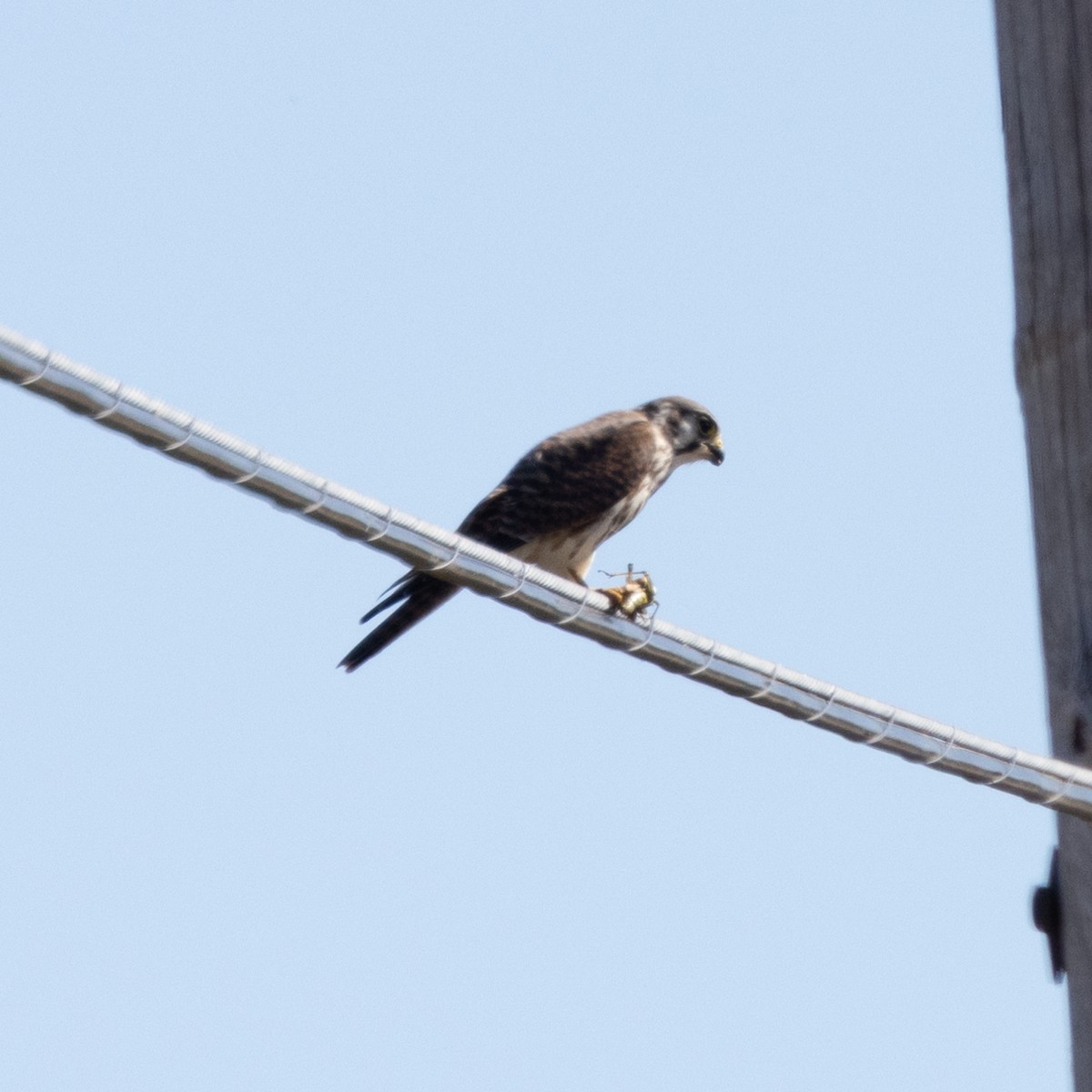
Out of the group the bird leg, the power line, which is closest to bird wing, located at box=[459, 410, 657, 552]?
the bird leg

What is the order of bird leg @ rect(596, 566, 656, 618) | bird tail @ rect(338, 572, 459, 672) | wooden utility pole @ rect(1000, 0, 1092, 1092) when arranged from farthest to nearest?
bird tail @ rect(338, 572, 459, 672) < bird leg @ rect(596, 566, 656, 618) < wooden utility pole @ rect(1000, 0, 1092, 1092)

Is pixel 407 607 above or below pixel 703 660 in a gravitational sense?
above

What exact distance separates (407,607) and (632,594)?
1124 millimetres

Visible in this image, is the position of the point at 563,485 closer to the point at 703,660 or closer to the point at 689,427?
the point at 689,427

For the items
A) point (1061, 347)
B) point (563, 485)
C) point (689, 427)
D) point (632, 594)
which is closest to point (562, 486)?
point (563, 485)

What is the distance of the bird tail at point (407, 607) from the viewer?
18.3ft

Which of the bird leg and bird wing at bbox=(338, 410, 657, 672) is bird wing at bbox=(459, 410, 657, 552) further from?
the bird leg

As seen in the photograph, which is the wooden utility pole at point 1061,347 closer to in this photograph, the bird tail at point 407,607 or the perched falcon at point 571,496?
the bird tail at point 407,607

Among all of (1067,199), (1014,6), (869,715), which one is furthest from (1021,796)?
(1014,6)

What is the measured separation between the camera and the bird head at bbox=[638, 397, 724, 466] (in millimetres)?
7574

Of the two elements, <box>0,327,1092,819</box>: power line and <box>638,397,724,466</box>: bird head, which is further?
<box>638,397,724,466</box>: bird head

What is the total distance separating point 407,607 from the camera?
5.67 m

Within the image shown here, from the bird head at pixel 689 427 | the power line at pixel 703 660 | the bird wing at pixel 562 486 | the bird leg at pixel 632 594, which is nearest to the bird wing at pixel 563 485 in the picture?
the bird wing at pixel 562 486

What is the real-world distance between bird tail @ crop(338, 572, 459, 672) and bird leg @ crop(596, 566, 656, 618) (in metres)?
0.86
